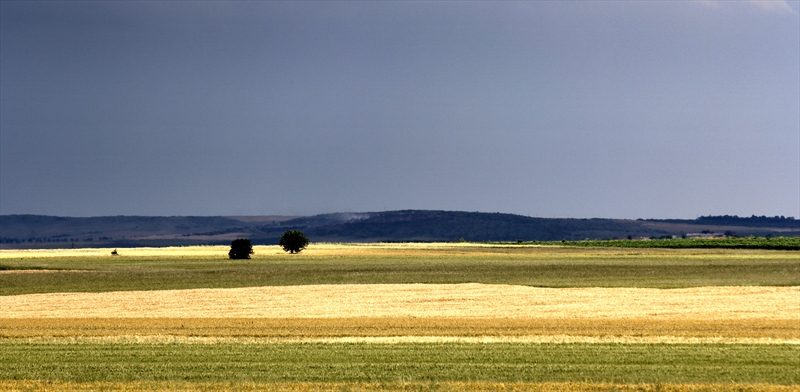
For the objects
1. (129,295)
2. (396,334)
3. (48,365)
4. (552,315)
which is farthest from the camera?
(129,295)

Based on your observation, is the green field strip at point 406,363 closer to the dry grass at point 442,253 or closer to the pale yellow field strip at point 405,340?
the pale yellow field strip at point 405,340

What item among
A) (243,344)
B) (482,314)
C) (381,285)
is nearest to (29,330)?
(243,344)

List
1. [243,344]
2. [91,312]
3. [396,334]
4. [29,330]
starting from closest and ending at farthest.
A: 1. [243,344]
2. [396,334]
3. [29,330]
4. [91,312]

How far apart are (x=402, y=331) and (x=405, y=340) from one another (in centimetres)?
272

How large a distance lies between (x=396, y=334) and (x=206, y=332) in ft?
20.0

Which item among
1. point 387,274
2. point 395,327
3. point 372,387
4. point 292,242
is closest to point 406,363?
point 372,387

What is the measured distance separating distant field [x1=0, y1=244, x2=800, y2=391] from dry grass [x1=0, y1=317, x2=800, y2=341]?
0.07 meters

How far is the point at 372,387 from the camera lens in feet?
64.3

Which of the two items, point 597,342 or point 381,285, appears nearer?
point 597,342

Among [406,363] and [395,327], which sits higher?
[395,327]

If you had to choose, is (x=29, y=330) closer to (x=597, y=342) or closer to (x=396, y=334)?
(x=396, y=334)

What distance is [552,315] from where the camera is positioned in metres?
37.6

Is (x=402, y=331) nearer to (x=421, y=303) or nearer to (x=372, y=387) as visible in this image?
(x=372, y=387)

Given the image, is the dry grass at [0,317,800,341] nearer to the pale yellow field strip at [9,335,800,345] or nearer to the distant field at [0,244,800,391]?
the distant field at [0,244,800,391]
